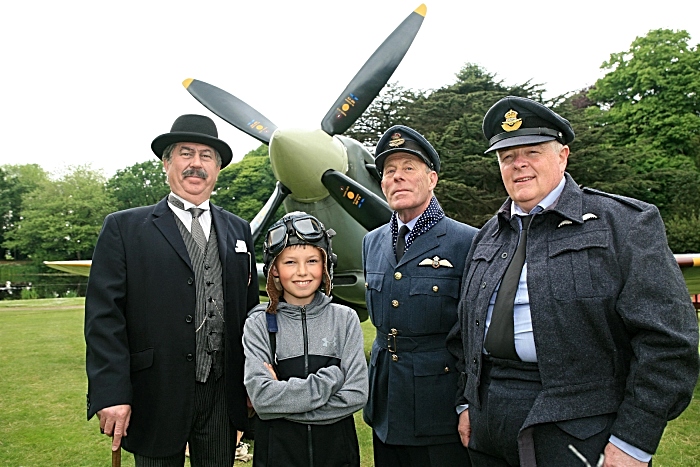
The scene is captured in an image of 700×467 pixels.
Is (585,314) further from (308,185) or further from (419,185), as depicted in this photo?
(308,185)

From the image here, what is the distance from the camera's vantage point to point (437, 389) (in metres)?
2.50

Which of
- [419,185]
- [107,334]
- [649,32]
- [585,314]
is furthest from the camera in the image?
[649,32]

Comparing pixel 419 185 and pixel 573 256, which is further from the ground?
pixel 419 185

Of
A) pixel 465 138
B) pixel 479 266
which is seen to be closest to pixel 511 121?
pixel 479 266

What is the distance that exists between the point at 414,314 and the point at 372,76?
Result: 5083 millimetres

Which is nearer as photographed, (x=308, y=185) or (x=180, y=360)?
(x=180, y=360)

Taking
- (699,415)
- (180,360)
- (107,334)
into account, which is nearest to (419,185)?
(180,360)

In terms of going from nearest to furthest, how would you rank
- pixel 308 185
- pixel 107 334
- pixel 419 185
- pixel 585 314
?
1. pixel 585 314
2. pixel 107 334
3. pixel 419 185
4. pixel 308 185

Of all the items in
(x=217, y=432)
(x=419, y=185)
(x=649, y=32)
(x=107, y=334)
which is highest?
(x=649, y=32)

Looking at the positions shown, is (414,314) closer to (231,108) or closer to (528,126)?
(528,126)

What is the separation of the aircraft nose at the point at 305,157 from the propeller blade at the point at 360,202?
0.35m

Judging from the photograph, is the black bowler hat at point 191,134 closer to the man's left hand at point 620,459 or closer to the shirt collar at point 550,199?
the shirt collar at point 550,199

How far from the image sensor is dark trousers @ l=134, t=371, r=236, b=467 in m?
2.53

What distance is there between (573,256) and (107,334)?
1.94 m
